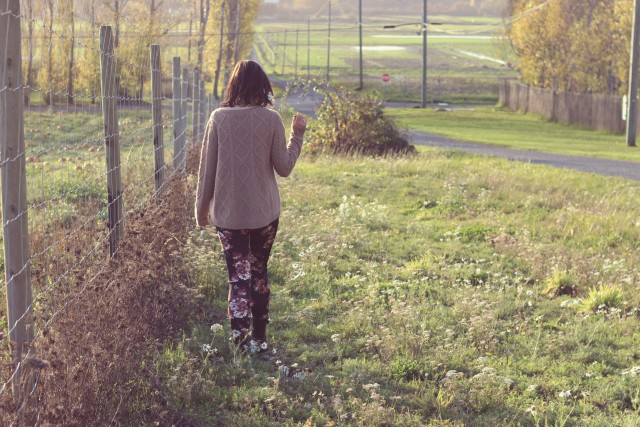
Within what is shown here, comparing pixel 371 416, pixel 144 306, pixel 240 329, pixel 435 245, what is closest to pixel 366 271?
pixel 435 245

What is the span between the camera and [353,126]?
22.2 metres

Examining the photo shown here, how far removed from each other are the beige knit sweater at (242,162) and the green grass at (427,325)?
0.89 meters

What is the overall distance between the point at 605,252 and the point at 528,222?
179cm

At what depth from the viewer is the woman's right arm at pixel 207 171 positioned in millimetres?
6223

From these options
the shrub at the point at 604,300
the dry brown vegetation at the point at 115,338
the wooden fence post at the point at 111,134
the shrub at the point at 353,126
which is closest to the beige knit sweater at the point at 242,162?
the dry brown vegetation at the point at 115,338

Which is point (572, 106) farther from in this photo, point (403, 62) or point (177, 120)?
point (403, 62)

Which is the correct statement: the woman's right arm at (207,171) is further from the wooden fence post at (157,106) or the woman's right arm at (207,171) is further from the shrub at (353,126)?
the shrub at (353,126)

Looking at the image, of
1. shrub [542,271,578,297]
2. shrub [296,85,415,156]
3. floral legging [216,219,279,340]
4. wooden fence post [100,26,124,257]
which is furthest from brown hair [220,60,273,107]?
shrub [296,85,415,156]

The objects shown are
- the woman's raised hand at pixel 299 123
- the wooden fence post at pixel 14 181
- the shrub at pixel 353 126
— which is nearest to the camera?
the wooden fence post at pixel 14 181

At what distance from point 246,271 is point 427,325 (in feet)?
4.96

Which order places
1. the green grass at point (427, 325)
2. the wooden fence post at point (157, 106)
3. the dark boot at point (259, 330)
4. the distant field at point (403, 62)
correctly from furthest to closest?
the distant field at point (403, 62)
the wooden fence post at point (157, 106)
the dark boot at point (259, 330)
the green grass at point (427, 325)

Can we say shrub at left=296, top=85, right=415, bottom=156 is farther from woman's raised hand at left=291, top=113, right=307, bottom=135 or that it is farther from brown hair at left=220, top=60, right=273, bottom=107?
brown hair at left=220, top=60, right=273, bottom=107

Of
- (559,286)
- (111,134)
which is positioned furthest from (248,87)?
(559,286)

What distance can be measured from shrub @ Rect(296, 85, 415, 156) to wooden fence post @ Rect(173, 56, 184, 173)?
962cm
